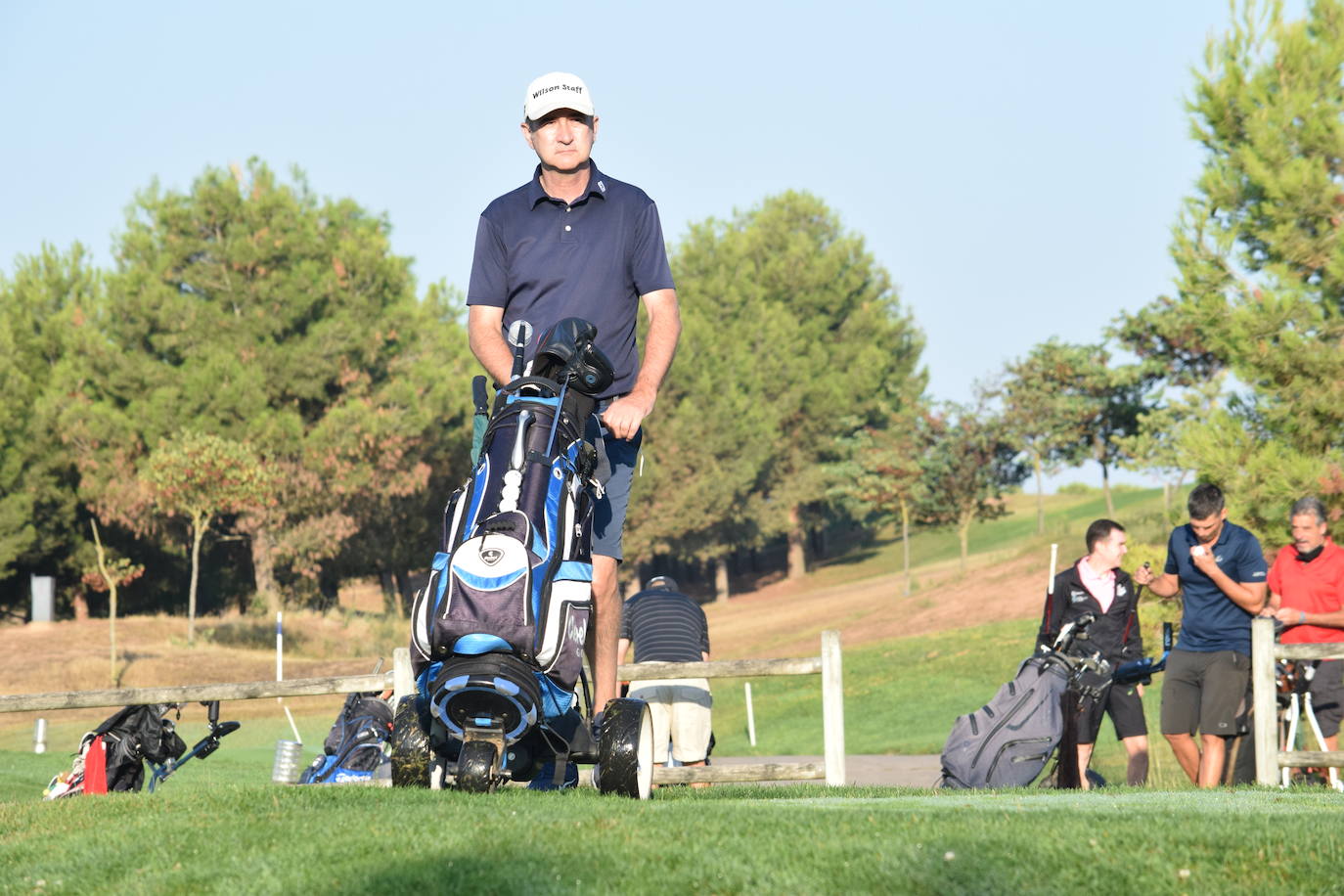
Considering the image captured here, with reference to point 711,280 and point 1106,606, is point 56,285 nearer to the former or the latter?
point 711,280

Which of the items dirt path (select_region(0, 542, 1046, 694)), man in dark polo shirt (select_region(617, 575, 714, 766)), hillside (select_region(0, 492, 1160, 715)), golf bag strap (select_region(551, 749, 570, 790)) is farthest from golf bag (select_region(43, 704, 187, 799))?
dirt path (select_region(0, 542, 1046, 694))

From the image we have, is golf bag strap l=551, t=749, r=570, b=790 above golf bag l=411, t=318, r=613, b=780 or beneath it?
beneath

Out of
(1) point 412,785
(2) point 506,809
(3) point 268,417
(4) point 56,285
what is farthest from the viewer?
(4) point 56,285

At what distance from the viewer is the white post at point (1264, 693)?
894 cm

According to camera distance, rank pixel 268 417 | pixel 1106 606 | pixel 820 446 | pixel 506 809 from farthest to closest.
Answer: pixel 820 446
pixel 268 417
pixel 1106 606
pixel 506 809

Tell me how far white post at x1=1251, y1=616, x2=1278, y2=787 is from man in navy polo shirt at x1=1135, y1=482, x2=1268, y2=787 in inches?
28.9

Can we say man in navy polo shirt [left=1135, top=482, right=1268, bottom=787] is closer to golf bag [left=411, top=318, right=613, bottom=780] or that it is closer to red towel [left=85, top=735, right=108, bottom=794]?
golf bag [left=411, top=318, right=613, bottom=780]

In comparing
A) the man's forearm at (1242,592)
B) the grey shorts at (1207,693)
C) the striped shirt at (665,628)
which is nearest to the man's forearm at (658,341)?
the man's forearm at (1242,592)

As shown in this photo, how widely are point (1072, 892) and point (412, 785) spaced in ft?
8.87

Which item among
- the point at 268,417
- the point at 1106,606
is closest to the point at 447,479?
the point at 268,417

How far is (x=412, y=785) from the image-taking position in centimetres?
588

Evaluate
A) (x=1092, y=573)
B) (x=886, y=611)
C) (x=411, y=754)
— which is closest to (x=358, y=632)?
(x=886, y=611)

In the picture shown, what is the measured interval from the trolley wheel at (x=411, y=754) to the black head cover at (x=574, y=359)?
4.50 feet

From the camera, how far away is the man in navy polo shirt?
32.6 ft
